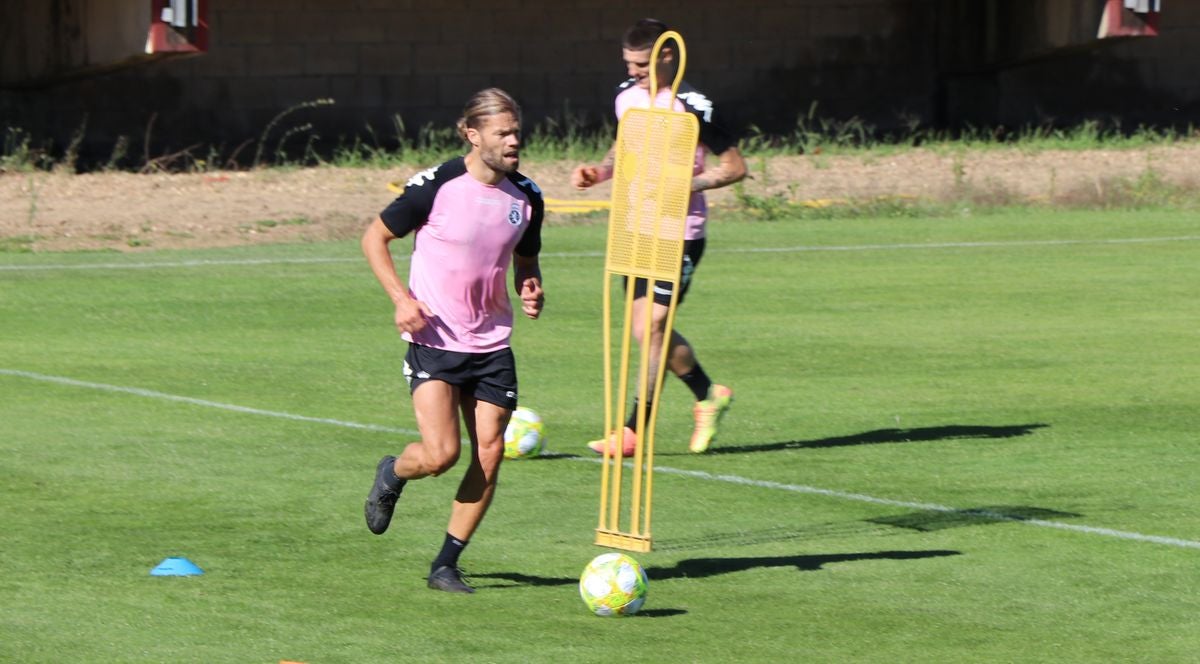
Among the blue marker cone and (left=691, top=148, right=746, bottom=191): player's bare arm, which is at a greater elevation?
(left=691, top=148, right=746, bottom=191): player's bare arm

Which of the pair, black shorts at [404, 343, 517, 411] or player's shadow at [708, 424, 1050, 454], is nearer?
black shorts at [404, 343, 517, 411]

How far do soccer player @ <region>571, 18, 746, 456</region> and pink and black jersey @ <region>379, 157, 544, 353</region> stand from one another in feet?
7.75

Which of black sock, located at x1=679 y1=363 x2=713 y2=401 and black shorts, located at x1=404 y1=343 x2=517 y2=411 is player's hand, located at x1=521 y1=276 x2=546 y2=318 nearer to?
black shorts, located at x1=404 y1=343 x2=517 y2=411

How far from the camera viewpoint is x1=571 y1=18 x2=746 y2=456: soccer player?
1050 cm

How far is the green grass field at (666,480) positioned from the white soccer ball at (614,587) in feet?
0.36

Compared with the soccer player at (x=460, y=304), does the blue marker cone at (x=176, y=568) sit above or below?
below

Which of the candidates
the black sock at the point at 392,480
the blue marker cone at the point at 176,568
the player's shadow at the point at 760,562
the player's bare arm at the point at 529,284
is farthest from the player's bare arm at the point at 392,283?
the player's shadow at the point at 760,562

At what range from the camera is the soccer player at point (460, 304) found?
764 centimetres

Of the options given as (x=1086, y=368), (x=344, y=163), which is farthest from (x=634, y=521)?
(x=344, y=163)

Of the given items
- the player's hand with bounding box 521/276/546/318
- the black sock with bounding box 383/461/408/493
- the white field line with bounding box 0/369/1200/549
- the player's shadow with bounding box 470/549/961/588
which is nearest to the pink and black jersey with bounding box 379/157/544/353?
the player's hand with bounding box 521/276/546/318

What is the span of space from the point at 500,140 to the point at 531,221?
45cm

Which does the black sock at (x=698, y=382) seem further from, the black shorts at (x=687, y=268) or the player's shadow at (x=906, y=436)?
the black shorts at (x=687, y=268)

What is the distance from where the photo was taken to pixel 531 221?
783cm

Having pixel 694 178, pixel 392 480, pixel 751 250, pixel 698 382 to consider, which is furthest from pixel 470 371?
pixel 751 250
